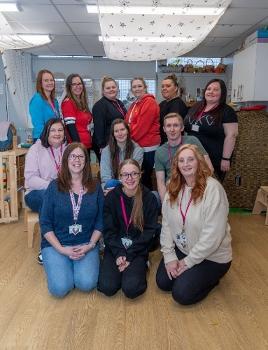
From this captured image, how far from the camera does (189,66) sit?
21.2 ft

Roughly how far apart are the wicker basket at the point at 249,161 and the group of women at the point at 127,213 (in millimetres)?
1200

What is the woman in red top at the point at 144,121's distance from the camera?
2.99 m

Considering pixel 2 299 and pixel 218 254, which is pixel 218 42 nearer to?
pixel 218 254

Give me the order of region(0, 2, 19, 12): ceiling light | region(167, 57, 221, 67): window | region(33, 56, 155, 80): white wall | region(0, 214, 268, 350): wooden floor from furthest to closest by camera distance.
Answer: region(33, 56, 155, 80): white wall, region(167, 57, 221, 67): window, region(0, 2, 19, 12): ceiling light, region(0, 214, 268, 350): wooden floor

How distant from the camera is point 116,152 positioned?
2.80m

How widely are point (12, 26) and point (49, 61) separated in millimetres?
2632

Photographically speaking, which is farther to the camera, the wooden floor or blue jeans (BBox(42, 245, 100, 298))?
blue jeans (BBox(42, 245, 100, 298))

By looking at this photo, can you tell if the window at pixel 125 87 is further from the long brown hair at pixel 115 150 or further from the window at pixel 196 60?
the long brown hair at pixel 115 150

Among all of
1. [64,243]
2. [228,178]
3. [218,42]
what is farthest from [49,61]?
[64,243]

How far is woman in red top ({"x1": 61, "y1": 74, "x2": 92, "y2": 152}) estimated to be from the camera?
2906 millimetres

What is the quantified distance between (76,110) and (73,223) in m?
1.15

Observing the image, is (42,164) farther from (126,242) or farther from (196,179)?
(196,179)

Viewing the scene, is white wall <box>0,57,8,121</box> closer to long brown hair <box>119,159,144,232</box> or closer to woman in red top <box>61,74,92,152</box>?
woman in red top <box>61,74,92,152</box>

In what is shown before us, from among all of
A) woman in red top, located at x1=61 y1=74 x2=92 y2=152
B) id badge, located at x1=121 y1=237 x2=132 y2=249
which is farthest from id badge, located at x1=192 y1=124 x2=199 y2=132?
id badge, located at x1=121 y1=237 x2=132 y2=249
